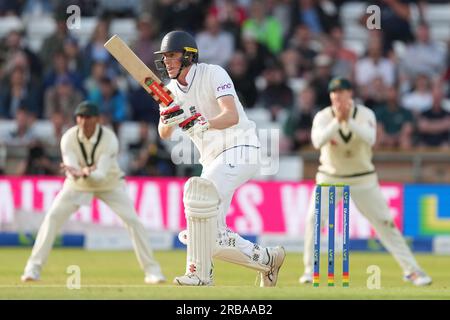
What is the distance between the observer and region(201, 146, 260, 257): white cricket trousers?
8.36m

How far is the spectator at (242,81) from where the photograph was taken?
16344 millimetres

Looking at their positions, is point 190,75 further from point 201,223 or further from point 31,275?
point 31,275

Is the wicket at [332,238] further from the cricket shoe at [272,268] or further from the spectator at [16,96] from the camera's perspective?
the spectator at [16,96]

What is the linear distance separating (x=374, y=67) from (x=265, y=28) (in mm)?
1737

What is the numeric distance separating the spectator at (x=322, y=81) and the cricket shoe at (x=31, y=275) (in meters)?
6.32

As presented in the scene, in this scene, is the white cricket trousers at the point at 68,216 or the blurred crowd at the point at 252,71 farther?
the blurred crowd at the point at 252,71

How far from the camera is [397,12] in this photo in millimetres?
17344

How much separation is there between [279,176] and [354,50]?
2794 mm

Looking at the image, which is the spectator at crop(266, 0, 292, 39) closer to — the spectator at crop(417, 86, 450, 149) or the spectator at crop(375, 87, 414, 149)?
the spectator at crop(375, 87, 414, 149)

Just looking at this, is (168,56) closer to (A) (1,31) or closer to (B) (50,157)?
(B) (50,157)

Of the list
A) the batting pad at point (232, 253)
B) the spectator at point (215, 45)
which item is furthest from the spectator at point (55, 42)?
the batting pad at point (232, 253)

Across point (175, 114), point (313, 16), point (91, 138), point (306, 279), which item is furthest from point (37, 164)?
point (175, 114)

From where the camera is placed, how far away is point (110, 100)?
54.1 feet
